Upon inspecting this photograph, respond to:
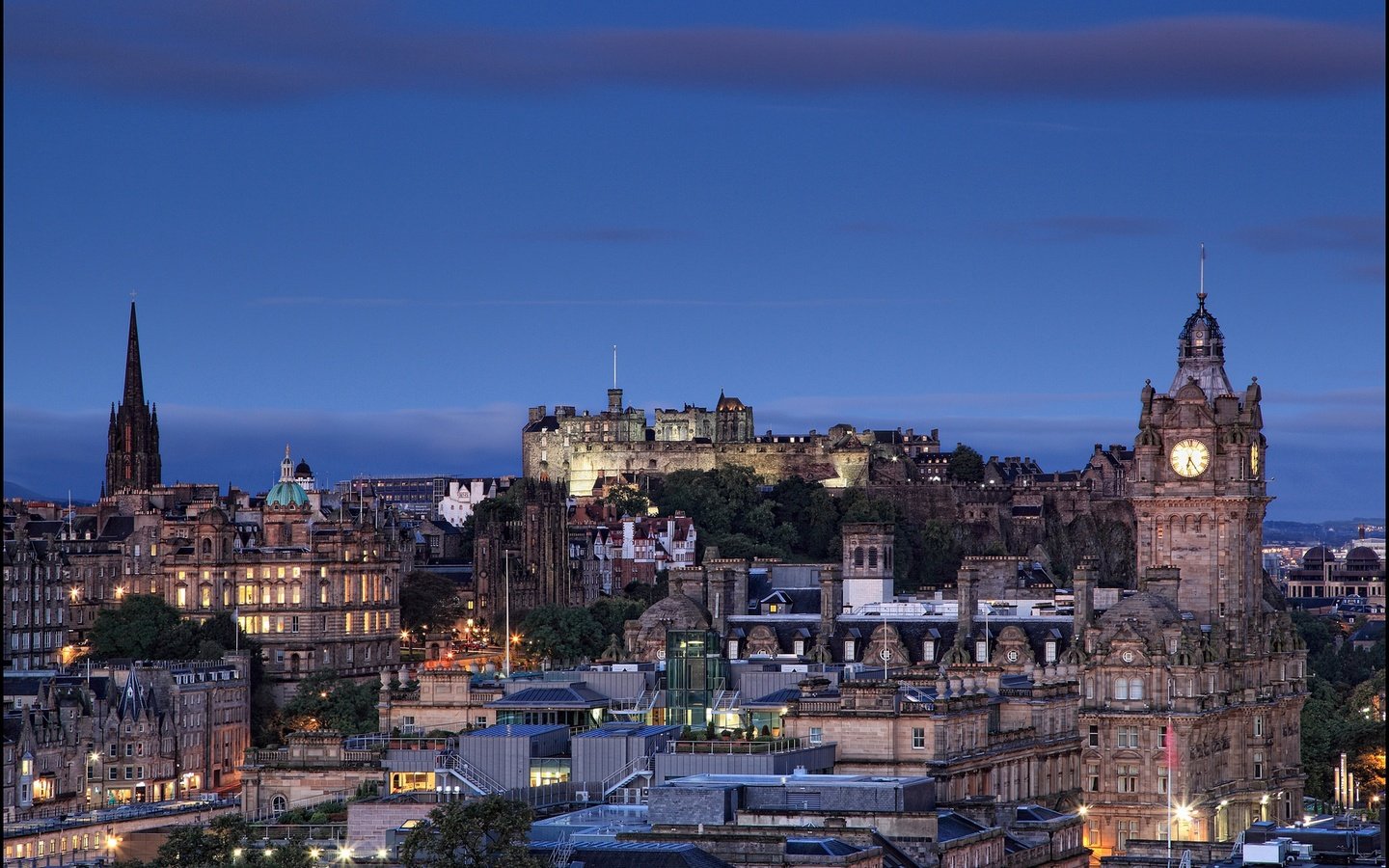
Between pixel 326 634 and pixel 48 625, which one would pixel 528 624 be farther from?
pixel 48 625

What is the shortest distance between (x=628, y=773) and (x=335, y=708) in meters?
67.9

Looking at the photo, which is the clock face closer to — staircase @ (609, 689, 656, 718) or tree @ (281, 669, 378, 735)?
staircase @ (609, 689, 656, 718)

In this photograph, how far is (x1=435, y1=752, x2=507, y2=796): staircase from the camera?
288 feet

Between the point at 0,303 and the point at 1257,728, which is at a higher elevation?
the point at 0,303

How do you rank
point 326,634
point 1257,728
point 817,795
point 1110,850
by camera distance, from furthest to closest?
point 326,634 < point 1257,728 < point 1110,850 < point 817,795

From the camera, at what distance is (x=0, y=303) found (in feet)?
71.7

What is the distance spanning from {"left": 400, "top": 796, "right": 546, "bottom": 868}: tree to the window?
58.8 meters

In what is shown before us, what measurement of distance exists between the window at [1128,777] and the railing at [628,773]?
119 ft

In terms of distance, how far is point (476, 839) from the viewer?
6494 cm

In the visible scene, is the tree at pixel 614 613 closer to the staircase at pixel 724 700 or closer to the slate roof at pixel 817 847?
the staircase at pixel 724 700

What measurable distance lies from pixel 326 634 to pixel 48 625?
20.1m

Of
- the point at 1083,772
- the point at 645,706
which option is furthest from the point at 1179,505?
the point at 645,706

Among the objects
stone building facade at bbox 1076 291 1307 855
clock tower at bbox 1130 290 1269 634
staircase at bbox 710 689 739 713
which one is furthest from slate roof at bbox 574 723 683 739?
clock tower at bbox 1130 290 1269 634

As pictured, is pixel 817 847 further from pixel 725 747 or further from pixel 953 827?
pixel 725 747
